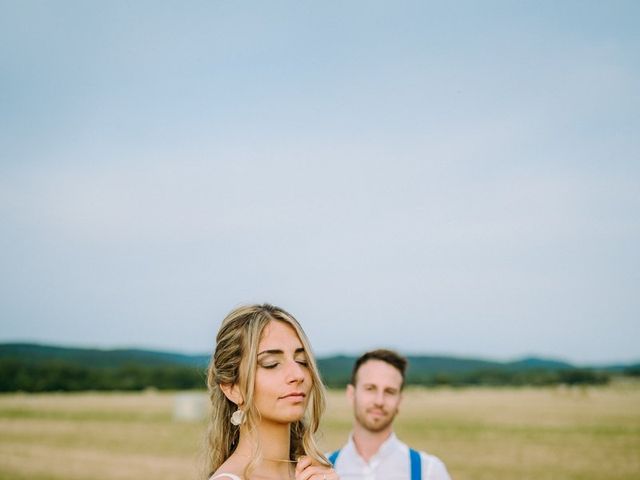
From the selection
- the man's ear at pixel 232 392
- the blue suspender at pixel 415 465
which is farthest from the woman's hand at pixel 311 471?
the blue suspender at pixel 415 465

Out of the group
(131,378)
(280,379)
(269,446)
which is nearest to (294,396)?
(280,379)

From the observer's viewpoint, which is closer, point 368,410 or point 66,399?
point 368,410

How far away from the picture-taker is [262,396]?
3365 mm

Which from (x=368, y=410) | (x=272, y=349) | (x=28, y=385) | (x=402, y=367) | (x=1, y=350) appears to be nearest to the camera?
(x=272, y=349)

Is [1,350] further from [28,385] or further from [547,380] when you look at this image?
[547,380]

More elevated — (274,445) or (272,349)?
(272,349)

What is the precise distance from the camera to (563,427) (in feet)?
136

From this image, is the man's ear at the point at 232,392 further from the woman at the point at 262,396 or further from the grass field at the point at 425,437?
the grass field at the point at 425,437

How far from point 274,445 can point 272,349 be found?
46 centimetres

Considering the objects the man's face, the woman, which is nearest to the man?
the man's face

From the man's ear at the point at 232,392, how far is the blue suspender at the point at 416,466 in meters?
2.78

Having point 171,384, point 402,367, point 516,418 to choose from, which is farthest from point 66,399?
point 402,367

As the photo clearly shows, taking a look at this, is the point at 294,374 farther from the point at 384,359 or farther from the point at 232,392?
the point at 384,359

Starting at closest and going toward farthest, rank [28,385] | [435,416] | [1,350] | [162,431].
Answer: [162,431]
[435,416]
[28,385]
[1,350]
